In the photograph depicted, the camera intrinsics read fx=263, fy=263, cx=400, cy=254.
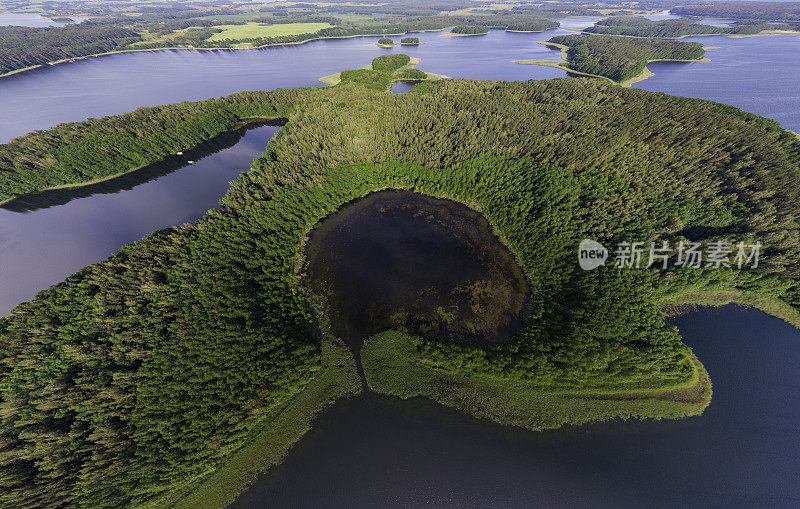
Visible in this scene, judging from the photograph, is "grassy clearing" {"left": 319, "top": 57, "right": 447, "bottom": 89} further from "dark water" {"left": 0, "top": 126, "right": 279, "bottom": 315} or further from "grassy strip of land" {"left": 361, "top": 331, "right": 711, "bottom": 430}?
"grassy strip of land" {"left": 361, "top": 331, "right": 711, "bottom": 430}

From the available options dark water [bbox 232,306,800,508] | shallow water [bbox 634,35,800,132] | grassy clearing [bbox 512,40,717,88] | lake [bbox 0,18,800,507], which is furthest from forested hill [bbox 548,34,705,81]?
dark water [bbox 232,306,800,508]

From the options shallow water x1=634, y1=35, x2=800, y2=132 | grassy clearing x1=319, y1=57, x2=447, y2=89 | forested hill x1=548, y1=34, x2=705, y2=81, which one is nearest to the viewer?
shallow water x1=634, y1=35, x2=800, y2=132

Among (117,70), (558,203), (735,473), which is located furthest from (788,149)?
(117,70)

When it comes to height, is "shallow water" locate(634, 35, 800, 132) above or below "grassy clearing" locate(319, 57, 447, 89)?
below

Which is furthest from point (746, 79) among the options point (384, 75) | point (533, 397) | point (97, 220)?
point (97, 220)

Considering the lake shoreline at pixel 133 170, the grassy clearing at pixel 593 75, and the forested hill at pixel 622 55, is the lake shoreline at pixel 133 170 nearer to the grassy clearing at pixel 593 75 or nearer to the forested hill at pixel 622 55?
the grassy clearing at pixel 593 75

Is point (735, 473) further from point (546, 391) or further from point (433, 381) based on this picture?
point (433, 381)

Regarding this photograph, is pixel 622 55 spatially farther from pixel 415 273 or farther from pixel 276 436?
pixel 276 436
